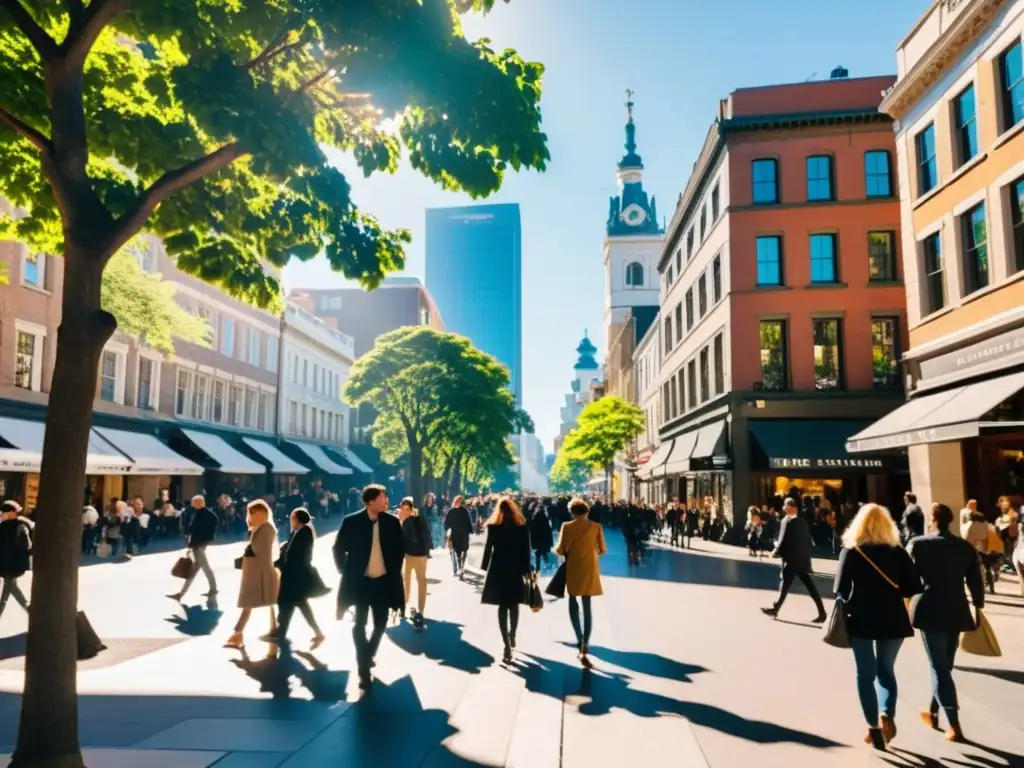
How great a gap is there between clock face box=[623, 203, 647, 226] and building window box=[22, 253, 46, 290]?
264 ft

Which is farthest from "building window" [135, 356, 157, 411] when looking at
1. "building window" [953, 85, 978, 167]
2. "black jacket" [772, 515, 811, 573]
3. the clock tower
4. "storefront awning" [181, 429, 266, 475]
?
the clock tower

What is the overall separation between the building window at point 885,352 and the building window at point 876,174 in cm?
477

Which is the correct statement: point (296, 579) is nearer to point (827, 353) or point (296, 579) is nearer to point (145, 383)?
point (827, 353)

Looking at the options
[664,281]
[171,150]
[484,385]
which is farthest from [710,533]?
[171,150]

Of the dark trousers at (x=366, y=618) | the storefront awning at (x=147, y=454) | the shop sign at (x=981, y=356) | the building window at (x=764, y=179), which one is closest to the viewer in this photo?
the dark trousers at (x=366, y=618)

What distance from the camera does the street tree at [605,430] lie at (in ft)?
176

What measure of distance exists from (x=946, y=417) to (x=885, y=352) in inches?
568

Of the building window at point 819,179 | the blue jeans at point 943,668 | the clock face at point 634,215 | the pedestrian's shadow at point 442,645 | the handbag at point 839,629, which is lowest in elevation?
the pedestrian's shadow at point 442,645

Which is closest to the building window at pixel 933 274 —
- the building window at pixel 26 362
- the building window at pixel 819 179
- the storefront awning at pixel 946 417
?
the storefront awning at pixel 946 417

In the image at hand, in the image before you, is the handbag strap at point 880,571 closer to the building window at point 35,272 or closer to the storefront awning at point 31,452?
the storefront awning at point 31,452

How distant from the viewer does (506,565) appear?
30.1ft

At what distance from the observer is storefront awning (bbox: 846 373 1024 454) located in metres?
14.6

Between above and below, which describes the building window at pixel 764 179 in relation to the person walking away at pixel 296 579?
above

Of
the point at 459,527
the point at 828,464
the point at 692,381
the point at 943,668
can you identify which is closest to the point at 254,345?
the point at 692,381
